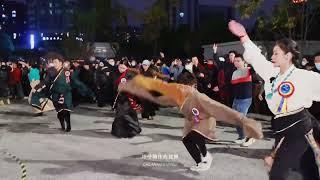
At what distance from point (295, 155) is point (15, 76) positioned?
19041 millimetres

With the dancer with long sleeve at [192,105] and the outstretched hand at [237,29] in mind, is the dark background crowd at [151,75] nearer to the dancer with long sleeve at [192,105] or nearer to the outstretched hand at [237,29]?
the dancer with long sleeve at [192,105]

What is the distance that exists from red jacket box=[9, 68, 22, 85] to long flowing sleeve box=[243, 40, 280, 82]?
59.6ft

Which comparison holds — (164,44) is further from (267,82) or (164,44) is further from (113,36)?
(267,82)

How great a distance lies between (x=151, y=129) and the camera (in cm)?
1188

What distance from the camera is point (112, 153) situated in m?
8.87

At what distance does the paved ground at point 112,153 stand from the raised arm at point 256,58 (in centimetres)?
230

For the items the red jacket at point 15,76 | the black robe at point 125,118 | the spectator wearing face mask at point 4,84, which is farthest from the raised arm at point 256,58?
the red jacket at point 15,76

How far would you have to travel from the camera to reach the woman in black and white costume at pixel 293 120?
179 inches

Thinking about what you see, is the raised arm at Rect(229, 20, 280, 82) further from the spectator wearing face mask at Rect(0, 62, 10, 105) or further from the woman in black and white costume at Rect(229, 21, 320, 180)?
the spectator wearing face mask at Rect(0, 62, 10, 105)

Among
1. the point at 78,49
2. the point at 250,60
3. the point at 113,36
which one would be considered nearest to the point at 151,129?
the point at 250,60

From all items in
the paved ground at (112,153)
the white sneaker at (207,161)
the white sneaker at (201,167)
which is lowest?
the paved ground at (112,153)

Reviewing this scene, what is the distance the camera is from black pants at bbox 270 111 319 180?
179 inches

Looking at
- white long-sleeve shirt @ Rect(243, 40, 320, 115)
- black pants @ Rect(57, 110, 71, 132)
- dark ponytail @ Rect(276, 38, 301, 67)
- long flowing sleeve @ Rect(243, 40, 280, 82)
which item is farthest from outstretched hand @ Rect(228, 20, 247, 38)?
black pants @ Rect(57, 110, 71, 132)

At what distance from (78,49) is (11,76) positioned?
3807 centimetres
